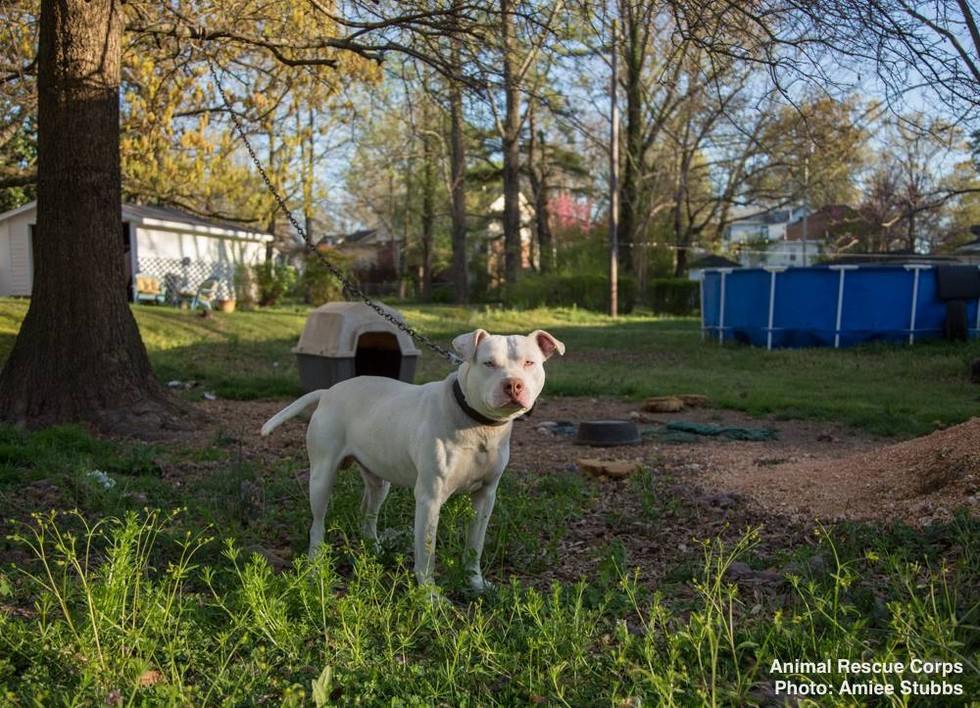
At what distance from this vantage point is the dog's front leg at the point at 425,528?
3576mm

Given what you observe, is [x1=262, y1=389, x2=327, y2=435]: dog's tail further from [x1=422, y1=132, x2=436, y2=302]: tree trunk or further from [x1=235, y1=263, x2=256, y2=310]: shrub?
[x1=422, y1=132, x2=436, y2=302]: tree trunk

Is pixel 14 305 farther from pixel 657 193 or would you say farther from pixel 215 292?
pixel 657 193

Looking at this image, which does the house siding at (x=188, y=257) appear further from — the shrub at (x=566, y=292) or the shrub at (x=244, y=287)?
the shrub at (x=566, y=292)

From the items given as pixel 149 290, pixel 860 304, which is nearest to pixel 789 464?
pixel 860 304

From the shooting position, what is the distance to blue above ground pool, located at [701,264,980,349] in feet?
53.1

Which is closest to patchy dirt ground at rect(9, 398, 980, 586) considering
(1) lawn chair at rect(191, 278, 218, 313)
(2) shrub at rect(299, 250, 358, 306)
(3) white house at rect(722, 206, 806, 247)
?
(1) lawn chair at rect(191, 278, 218, 313)

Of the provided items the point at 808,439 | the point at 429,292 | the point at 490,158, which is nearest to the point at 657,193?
the point at 490,158

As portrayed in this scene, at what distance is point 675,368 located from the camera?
47.8 ft

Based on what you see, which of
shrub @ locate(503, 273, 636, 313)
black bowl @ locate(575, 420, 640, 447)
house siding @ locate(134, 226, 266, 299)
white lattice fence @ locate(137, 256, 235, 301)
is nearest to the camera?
black bowl @ locate(575, 420, 640, 447)

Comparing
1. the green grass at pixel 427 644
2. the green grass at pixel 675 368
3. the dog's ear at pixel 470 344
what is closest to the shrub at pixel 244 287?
the green grass at pixel 675 368

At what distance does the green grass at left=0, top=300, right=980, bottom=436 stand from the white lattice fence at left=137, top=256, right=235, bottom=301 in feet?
22.8

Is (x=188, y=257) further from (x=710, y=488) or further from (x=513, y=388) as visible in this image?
(x=513, y=388)

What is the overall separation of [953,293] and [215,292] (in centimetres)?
1988

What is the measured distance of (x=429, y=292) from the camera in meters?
39.3
